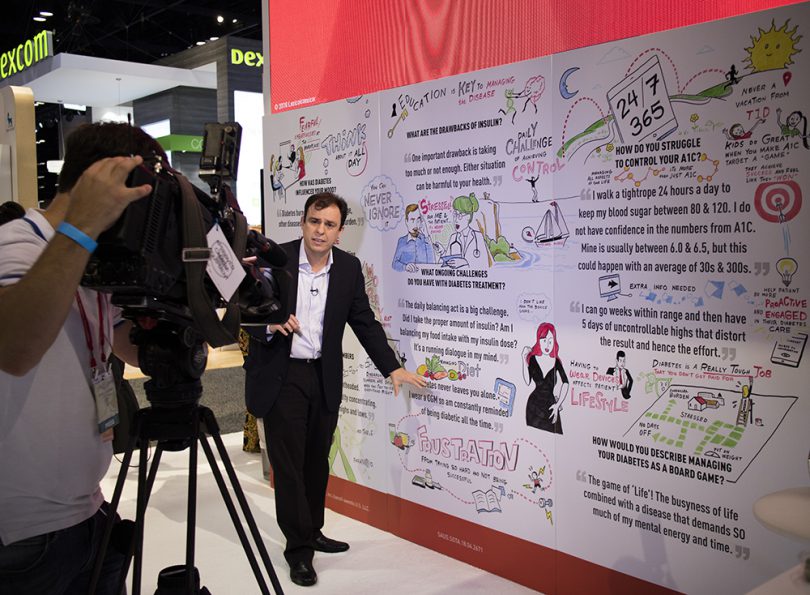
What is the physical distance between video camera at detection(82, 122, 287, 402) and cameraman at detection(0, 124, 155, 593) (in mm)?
58

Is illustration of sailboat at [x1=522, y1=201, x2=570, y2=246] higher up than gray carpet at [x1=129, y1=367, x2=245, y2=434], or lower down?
higher up

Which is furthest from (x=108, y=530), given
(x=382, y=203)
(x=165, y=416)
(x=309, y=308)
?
(x=382, y=203)

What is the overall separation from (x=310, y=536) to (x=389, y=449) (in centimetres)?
66

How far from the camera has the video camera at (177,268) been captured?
1.24m

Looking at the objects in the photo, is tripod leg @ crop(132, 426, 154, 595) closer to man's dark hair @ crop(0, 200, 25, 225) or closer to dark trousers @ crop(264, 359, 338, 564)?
dark trousers @ crop(264, 359, 338, 564)

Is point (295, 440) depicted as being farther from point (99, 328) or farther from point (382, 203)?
point (99, 328)

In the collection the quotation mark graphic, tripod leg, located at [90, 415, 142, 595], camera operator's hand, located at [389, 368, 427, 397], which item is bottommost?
camera operator's hand, located at [389, 368, 427, 397]

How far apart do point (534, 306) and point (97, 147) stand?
216 centimetres

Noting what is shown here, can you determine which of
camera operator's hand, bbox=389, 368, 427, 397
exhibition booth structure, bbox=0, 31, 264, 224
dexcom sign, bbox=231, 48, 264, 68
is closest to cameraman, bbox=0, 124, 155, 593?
camera operator's hand, bbox=389, 368, 427, 397

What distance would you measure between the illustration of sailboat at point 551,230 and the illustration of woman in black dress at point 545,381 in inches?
13.5

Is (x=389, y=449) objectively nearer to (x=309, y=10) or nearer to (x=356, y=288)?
(x=356, y=288)

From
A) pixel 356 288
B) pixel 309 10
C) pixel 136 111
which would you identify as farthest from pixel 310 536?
pixel 136 111

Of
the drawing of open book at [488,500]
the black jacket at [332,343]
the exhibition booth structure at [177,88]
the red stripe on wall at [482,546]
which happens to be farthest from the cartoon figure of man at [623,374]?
the exhibition booth structure at [177,88]

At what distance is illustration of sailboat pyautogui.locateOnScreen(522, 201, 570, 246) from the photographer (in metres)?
3.05
